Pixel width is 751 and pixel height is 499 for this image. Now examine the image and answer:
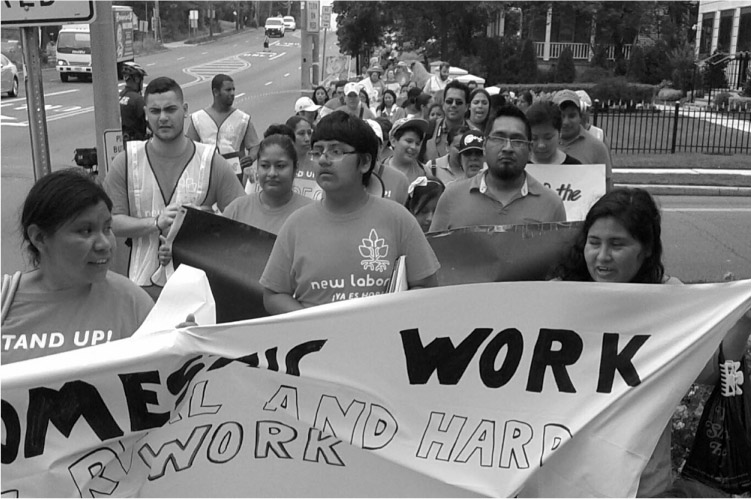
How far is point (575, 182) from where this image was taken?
627 centimetres

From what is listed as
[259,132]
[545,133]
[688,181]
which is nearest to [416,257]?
[545,133]

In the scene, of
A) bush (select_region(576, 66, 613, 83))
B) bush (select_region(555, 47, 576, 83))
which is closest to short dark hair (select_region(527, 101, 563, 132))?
bush (select_region(576, 66, 613, 83))

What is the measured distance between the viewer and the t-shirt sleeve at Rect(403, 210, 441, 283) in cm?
386

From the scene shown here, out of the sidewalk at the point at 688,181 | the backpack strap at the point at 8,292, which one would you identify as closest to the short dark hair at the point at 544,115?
the backpack strap at the point at 8,292

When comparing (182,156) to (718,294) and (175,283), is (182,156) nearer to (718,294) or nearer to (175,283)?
(175,283)

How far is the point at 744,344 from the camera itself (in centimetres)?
334

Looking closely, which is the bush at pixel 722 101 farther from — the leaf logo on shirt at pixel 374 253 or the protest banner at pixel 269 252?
the leaf logo on shirt at pixel 374 253

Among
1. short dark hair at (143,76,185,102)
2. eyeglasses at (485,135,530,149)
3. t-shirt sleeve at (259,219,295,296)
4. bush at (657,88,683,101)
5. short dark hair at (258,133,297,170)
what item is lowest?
bush at (657,88,683,101)

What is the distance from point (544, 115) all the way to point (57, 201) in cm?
365

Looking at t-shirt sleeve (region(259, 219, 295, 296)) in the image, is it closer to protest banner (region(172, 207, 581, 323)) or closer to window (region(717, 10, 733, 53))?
protest banner (region(172, 207, 581, 323))

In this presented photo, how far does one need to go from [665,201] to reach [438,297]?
495 inches

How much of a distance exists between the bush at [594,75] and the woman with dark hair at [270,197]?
36749 millimetres

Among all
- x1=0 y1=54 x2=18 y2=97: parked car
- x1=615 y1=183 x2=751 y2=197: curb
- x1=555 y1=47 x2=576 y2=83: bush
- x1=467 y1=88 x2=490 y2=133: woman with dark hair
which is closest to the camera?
x1=467 y1=88 x2=490 y2=133: woman with dark hair

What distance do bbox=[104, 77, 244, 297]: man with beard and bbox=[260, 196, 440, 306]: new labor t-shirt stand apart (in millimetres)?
1368
